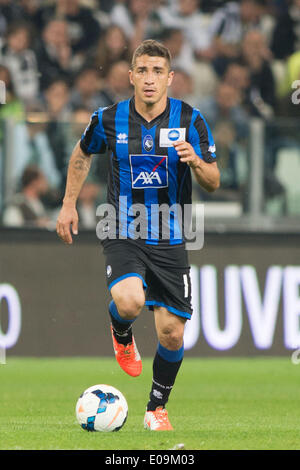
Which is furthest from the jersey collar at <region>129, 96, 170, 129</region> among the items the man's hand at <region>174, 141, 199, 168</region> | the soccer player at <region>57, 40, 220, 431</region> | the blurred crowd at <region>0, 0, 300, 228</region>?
the blurred crowd at <region>0, 0, 300, 228</region>

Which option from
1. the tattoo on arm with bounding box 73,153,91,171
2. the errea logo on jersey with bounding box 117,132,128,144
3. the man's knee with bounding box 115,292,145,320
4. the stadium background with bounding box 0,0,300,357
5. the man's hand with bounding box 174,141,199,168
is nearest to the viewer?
the man's hand with bounding box 174,141,199,168

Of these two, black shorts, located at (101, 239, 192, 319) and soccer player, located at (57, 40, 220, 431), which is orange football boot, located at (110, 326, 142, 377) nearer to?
soccer player, located at (57, 40, 220, 431)

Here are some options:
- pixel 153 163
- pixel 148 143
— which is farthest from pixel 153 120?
pixel 153 163

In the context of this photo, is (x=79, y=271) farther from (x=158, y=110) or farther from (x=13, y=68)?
(x=158, y=110)

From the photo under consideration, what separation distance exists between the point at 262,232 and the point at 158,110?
5067 mm

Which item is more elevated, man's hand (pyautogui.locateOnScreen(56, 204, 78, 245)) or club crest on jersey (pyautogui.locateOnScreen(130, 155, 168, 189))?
club crest on jersey (pyautogui.locateOnScreen(130, 155, 168, 189))

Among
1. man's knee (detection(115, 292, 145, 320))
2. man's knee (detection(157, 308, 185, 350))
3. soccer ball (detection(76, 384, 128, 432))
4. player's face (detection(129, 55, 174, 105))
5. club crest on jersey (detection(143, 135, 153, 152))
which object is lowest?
soccer ball (detection(76, 384, 128, 432))

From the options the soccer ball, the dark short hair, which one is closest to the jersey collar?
the dark short hair

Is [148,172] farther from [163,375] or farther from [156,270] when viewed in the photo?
[163,375]

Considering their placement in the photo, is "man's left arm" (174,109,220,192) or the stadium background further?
the stadium background

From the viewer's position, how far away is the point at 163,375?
643 cm

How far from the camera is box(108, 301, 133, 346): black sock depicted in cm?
646

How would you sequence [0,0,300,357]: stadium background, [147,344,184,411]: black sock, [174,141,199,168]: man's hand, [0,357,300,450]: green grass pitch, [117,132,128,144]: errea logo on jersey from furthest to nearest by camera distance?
1. [0,0,300,357]: stadium background
2. [117,132,128,144]: errea logo on jersey
3. [147,344,184,411]: black sock
4. [174,141,199,168]: man's hand
5. [0,357,300,450]: green grass pitch
